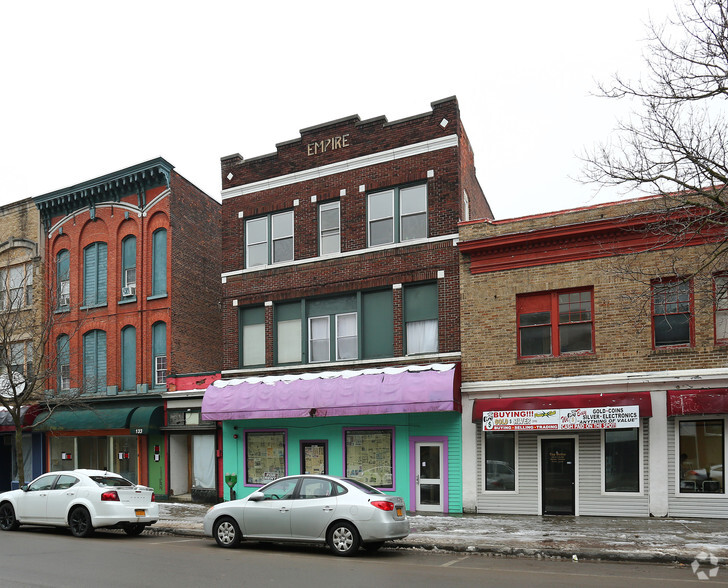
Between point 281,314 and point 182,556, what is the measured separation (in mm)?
11733

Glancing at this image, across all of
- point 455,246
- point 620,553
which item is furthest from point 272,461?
point 620,553

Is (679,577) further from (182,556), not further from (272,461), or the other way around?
(272,461)

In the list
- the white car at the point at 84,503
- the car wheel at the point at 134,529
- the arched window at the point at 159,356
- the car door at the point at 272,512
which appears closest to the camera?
the car door at the point at 272,512

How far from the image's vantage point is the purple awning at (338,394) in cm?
2019

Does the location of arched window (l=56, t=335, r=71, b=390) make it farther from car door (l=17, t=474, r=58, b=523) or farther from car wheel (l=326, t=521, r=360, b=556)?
car wheel (l=326, t=521, r=360, b=556)

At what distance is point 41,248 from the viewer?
3062 centimetres

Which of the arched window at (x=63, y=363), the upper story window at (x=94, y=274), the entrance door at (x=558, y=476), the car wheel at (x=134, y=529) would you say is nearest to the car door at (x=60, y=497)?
A: the car wheel at (x=134, y=529)

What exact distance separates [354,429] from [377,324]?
10.5 feet

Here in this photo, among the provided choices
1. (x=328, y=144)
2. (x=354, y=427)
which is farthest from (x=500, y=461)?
(x=328, y=144)

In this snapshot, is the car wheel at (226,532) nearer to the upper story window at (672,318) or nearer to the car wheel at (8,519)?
the car wheel at (8,519)

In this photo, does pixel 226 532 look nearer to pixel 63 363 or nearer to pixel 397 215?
pixel 397 215

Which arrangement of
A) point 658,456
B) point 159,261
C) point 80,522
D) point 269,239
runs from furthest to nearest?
point 159,261
point 269,239
point 658,456
point 80,522

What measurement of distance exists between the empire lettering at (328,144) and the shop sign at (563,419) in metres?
9.65

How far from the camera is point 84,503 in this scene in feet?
54.1
